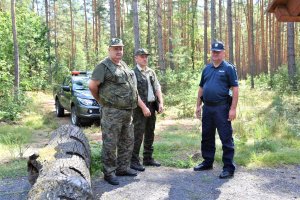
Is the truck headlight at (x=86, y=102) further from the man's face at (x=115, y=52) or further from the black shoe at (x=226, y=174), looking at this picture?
the black shoe at (x=226, y=174)

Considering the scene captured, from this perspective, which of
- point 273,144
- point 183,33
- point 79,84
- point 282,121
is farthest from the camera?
point 183,33

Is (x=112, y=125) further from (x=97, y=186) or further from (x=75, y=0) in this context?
(x=75, y=0)

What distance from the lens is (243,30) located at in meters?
59.4

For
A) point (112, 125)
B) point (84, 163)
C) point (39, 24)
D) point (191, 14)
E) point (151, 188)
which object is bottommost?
point (151, 188)

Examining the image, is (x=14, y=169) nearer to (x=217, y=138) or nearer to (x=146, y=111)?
(x=146, y=111)

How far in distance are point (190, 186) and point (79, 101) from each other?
669 cm

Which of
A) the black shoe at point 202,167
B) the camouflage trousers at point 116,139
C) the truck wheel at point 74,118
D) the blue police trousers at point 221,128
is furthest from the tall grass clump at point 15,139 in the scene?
the blue police trousers at point 221,128

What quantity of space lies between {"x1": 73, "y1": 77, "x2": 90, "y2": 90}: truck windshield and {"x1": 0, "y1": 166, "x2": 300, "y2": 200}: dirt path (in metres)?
6.43

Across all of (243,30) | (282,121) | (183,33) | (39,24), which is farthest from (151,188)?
(243,30)

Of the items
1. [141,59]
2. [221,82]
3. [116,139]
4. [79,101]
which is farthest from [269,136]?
[79,101]

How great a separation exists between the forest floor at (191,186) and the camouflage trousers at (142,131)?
12.5 inches

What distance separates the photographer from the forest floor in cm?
549

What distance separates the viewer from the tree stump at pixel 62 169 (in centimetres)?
433

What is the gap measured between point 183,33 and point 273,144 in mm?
37749
